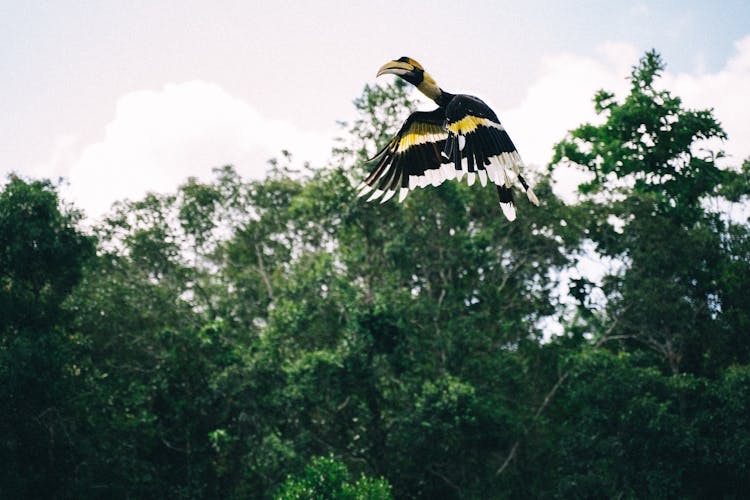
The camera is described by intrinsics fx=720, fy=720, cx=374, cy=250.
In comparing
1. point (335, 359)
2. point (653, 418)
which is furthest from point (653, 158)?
point (335, 359)

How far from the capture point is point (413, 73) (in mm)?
3568

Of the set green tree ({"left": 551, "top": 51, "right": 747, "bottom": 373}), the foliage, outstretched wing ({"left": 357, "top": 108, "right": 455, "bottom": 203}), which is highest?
green tree ({"left": 551, "top": 51, "right": 747, "bottom": 373})

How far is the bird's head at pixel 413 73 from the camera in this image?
139 inches

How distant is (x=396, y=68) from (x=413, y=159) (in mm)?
692

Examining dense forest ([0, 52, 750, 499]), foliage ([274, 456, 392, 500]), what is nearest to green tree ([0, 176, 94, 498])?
dense forest ([0, 52, 750, 499])

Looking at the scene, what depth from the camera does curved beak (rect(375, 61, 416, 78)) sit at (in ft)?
11.5

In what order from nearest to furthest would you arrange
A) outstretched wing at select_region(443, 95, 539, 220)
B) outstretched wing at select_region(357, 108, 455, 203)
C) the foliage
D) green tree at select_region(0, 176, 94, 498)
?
outstretched wing at select_region(443, 95, 539, 220)
outstretched wing at select_region(357, 108, 455, 203)
the foliage
green tree at select_region(0, 176, 94, 498)

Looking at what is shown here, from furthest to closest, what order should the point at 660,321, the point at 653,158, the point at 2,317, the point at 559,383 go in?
the point at 559,383
the point at 660,321
the point at 2,317
the point at 653,158

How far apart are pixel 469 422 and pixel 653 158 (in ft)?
18.3

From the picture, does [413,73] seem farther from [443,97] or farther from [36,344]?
[36,344]

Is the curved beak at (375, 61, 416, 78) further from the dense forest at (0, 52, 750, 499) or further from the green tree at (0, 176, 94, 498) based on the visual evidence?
the green tree at (0, 176, 94, 498)

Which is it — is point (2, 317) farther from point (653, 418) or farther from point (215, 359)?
point (653, 418)

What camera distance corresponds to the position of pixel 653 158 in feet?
23.6

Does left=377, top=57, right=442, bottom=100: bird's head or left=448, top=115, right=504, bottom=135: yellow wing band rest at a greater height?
left=377, top=57, right=442, bottom=100: bird's head
